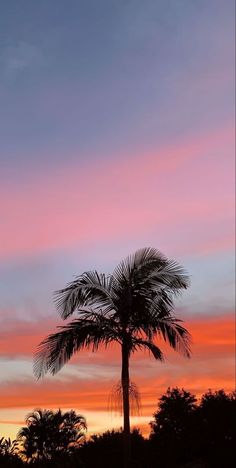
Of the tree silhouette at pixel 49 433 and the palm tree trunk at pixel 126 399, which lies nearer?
the palm tree trunk at pixel 126 399

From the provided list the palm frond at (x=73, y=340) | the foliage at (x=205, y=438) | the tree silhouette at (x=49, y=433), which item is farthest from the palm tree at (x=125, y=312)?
the tree silhouette at (x=49, y=433)

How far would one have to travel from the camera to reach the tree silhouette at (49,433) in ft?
236

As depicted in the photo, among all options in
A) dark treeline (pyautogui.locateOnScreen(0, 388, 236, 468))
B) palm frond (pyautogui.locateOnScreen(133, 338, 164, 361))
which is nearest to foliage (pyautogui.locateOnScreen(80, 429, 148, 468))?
dark treeline (pyautogui.locateOnScreen(0, 388, 236, 468))

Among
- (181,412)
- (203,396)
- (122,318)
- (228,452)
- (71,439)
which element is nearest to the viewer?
(122,318)

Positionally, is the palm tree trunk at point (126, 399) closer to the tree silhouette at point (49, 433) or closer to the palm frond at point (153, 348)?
the palm frond at point (153, 348)

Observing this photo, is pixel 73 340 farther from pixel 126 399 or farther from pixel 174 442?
pixel 174 442

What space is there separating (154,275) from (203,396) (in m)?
37.7

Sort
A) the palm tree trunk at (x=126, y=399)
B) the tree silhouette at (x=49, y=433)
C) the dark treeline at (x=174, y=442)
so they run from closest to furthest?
the palm tree trunk at (x=126, y=399) < the dark treeline at (x=174, y=442) < the tree silhouette at (x=49, y=433)

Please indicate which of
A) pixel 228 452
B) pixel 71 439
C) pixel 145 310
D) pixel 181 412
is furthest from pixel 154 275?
pixel 71 439

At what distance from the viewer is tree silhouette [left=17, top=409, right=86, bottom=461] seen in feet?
236

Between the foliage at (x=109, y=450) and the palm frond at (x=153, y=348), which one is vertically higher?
the palm frond at (x=153, y=348)

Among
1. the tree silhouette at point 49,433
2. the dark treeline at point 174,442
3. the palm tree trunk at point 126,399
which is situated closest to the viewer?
the palm tree trunk at point 126,399

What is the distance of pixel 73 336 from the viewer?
18.8 m

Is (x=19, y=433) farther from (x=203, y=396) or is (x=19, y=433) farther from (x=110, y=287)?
(x=110, y=287)
